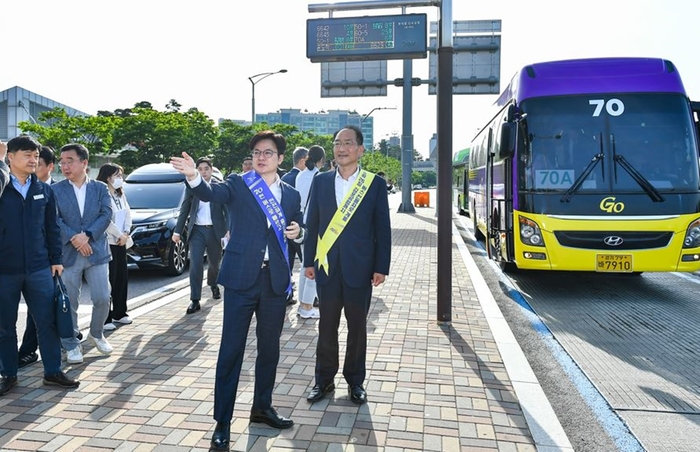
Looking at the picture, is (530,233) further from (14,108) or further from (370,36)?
(14,108)

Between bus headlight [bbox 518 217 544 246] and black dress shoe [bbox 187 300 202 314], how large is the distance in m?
4.38

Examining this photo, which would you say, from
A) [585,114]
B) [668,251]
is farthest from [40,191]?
[668,251]

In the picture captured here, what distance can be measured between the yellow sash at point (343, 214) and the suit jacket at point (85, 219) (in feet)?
7.59

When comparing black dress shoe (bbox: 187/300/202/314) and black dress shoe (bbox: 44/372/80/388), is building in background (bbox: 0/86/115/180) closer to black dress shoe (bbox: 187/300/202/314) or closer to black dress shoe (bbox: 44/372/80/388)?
black dress shoe (bbox: 187/300/202/314)

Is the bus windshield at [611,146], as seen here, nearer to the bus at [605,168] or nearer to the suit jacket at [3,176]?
the bus at [605,168]

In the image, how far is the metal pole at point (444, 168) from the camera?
603cm

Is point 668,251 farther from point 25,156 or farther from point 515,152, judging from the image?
point 25,156

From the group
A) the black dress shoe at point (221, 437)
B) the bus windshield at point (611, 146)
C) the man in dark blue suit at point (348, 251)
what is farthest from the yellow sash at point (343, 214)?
the bus windshield at point (611, 146)

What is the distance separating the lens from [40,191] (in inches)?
166

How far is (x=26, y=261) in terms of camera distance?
13.2 ft

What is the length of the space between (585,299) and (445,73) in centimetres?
387

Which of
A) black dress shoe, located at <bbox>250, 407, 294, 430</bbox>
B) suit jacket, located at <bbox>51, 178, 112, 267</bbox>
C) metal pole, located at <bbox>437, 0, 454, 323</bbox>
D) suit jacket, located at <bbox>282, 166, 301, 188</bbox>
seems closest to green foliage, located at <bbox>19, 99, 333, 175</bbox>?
suit jacket, located at <bbox>282, 166, 301, 188</bbox>

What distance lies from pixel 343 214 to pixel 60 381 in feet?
8.16

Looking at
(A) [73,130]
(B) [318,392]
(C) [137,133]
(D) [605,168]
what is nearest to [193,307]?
(B) [318,392]
